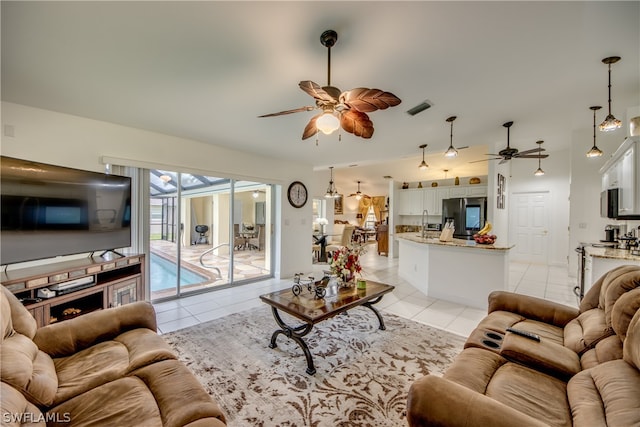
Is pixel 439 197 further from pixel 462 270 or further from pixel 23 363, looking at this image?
pixel 23 363

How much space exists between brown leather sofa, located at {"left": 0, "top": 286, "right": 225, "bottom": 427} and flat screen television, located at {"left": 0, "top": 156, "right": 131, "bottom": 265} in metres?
1.11

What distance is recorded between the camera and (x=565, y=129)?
3.65 metres

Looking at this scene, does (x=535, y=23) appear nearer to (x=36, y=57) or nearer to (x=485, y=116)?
(x=485, y=116)

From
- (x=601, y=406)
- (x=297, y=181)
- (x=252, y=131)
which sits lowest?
(x=601, y=406)

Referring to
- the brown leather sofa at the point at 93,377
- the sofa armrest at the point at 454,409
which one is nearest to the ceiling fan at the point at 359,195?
the brown leather sofa at the point at 93,377

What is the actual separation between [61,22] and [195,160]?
8.23 ft

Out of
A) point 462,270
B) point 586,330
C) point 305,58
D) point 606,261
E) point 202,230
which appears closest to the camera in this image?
point 586,330

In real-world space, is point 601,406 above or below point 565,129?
below

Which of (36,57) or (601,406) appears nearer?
(601,406)

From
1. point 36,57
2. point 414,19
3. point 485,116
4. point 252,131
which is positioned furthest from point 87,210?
point 485,116

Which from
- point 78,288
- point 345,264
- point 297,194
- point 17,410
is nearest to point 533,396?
point 345,264

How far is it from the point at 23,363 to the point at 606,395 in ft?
8.50

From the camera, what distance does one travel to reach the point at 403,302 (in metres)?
3.85

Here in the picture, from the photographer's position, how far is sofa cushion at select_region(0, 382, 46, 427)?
0.89 m
